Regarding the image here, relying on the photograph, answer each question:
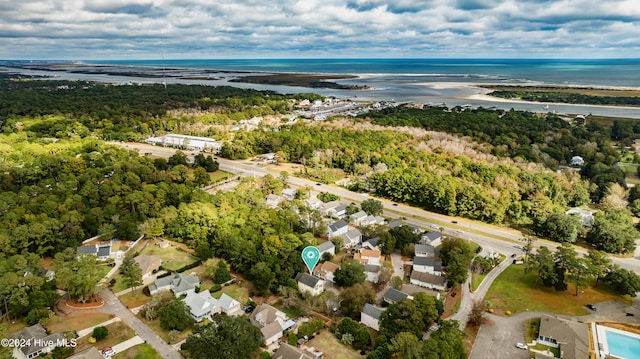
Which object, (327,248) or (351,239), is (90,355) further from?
(351,239)

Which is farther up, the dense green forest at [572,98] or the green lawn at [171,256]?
the dense green forest at [572,98]

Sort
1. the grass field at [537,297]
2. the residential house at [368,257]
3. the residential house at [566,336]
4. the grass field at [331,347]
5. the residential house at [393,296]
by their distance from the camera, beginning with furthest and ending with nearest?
the residential house at [368,257]
the grass field at [537,297]
the residential house at [393,296]
the grass field at [331,347]
the residential house at [566,336]

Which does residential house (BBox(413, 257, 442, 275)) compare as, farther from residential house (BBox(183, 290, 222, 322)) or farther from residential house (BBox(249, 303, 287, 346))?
residential house (BBox(183, 290, 222, 322))

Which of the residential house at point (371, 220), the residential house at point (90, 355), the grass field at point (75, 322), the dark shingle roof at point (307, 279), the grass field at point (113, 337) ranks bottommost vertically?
the grass field at point (113, 337)

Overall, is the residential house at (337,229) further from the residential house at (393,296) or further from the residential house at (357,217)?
the residential house at (393,296)

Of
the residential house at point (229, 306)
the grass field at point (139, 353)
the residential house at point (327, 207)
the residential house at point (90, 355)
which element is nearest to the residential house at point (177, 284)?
the residential house at point (229, 306)

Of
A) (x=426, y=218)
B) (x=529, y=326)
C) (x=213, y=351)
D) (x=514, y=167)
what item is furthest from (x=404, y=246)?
(x=514, y=167)
